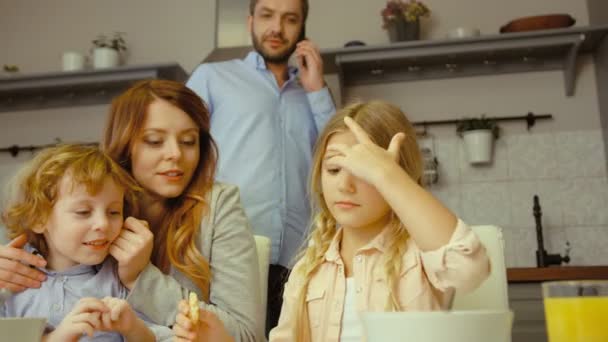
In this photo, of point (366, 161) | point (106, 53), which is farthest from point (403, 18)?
point (366, 161)

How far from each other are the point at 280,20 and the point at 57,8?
69.7 inches

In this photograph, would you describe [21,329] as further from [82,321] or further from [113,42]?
[113,42]

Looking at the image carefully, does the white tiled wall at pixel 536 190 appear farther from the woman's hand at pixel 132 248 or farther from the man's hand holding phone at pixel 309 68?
the woman's hand at pixel 132 248

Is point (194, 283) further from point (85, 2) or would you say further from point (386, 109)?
point (85, 2)

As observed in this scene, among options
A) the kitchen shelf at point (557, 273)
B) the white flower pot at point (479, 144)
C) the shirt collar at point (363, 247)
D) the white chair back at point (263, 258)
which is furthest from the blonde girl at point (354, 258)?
the white flower pot at point (479, 144)

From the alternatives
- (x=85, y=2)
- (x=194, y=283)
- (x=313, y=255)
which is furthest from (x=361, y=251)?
(x=85, y=2)

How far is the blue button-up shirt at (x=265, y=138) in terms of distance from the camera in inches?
77.1

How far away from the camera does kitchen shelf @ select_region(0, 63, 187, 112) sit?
2.93 metres

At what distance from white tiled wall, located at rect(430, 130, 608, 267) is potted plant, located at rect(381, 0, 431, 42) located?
48 centimetres

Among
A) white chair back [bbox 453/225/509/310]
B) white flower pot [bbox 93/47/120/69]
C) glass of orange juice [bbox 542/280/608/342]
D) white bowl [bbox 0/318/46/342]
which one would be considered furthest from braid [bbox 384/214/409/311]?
white flower pot [bbox 93/47/120/69]

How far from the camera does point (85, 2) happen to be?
3.32m

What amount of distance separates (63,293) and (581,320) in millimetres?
749

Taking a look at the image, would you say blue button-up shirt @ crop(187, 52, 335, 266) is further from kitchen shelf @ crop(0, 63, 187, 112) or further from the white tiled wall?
the white tiled wall

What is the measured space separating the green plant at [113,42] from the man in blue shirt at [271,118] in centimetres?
114
